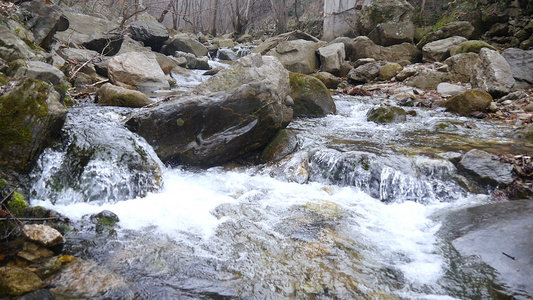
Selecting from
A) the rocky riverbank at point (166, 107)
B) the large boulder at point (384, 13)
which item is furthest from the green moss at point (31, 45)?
the large boulder at point (384, 13)

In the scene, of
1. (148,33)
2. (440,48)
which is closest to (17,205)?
(440,48)

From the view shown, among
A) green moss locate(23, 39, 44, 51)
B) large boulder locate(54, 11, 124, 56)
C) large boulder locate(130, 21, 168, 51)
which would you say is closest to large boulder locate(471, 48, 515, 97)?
green moss locate(23, 39, 44, 51)

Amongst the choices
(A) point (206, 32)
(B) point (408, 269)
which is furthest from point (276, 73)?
(A) point (206, 32)

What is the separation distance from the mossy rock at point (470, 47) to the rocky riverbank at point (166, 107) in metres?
0.04

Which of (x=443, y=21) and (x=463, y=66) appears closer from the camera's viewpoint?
(x=463, y=66)

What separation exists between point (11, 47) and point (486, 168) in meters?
7.71

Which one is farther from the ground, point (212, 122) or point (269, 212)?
point (212, 122)

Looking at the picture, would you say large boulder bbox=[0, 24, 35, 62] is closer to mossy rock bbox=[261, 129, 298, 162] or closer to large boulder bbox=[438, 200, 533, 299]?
mossy rock bbox=[261, 129, 298, 162]

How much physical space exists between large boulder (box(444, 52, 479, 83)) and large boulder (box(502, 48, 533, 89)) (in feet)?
3.03

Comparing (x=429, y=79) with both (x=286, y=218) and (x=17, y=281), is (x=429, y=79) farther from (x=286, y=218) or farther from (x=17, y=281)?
(x=17, y=281)

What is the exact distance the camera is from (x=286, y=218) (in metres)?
3.71

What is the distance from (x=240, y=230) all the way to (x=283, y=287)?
0.99 m

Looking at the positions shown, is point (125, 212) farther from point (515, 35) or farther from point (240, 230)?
point (515, 35)

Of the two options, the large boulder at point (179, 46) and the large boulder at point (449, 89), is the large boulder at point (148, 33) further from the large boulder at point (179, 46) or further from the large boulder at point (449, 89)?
the large boulder at point (449, 89)
